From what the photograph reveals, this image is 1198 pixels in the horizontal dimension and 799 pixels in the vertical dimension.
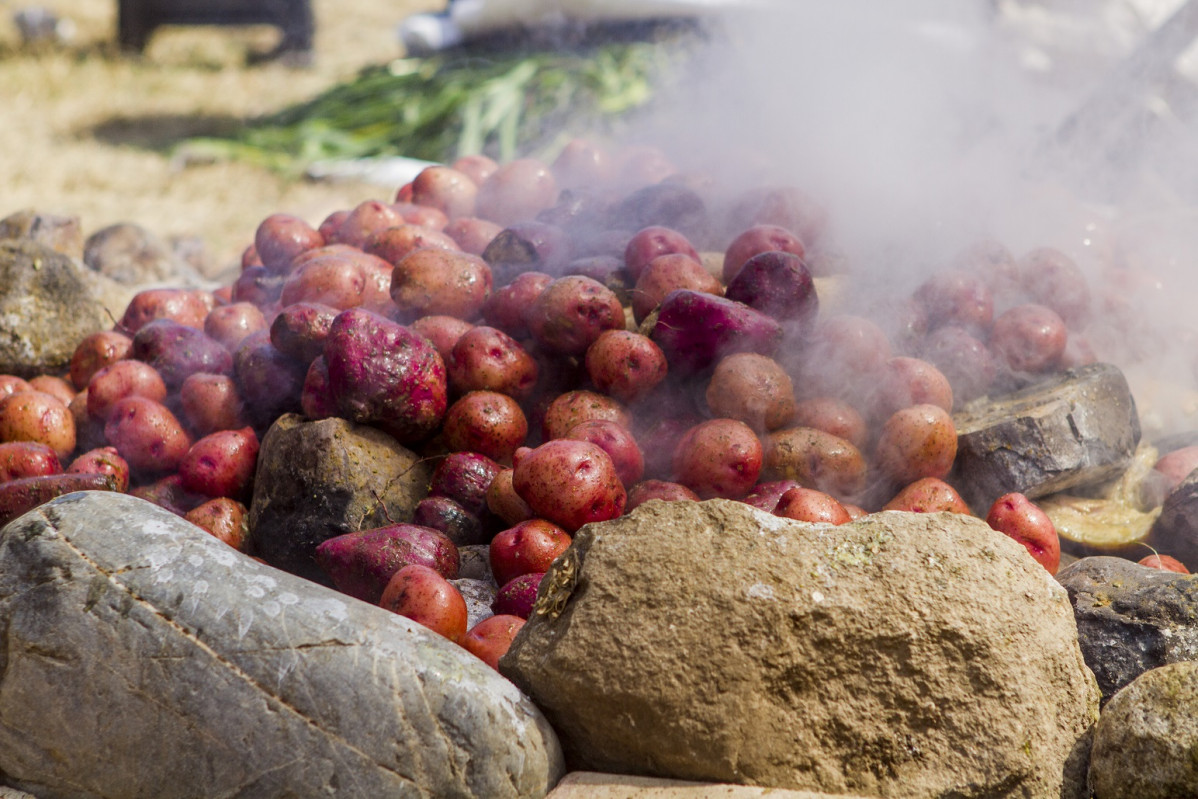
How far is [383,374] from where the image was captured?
2.64 metres

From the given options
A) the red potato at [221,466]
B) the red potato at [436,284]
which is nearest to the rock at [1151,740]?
the red potato at [436,284]

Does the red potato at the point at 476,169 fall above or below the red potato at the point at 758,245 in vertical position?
below

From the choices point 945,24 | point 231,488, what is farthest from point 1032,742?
point 945,24

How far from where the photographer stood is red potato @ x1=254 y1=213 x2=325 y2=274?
154 inches

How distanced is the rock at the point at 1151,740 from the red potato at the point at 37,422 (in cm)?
312

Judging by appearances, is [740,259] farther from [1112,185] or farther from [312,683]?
[1112,185]

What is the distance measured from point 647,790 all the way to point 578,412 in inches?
47.5

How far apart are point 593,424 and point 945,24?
24.2ft

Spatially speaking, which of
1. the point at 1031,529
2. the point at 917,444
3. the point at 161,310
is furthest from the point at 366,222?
the point at 1031,529

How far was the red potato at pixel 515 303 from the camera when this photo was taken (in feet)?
9.96

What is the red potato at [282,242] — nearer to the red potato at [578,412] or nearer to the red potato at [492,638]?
the red potato at [578,412]

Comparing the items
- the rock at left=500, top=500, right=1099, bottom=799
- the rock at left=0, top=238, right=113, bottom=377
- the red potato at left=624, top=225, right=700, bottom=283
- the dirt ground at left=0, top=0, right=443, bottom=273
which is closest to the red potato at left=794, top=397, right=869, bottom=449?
the red potato at left=624, top=225, right=700, bottom=283

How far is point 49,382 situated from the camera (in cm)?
354

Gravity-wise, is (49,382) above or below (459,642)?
below
